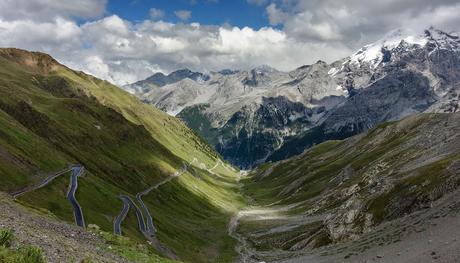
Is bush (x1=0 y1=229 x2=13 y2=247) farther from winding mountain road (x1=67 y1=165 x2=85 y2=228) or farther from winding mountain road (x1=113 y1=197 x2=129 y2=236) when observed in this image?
winding mountain road (x1=113 y1=197 x2=129 y2=236)

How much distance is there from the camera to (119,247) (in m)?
51.3

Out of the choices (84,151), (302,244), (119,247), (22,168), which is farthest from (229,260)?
(84,151)

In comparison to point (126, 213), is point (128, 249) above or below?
below

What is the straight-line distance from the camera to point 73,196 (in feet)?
397

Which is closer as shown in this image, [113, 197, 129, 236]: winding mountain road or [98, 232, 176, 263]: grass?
[98, 232, 176, 263]: grass

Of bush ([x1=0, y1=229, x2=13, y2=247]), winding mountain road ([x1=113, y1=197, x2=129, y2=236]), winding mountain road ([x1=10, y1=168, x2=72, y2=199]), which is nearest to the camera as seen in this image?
bush ([x1=0, y1=229, x2=13, y2=247])

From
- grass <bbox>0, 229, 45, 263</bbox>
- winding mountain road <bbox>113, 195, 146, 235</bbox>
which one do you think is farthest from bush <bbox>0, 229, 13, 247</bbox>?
winding mountain road <bbox>113, 195, 146, 235</bbox>

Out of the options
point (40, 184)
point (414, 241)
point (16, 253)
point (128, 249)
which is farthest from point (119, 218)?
point (16, 253)

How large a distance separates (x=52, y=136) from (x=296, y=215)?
9907cm

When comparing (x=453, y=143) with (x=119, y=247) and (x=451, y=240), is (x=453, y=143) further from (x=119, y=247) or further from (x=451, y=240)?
(x=119, y=247)

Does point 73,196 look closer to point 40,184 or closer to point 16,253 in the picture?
point 40,184

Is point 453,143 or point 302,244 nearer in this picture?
point 302,244

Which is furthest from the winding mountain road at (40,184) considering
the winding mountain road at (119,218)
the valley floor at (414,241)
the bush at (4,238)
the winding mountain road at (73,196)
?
the bush at (4,238)

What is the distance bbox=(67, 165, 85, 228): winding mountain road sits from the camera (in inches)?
3984
